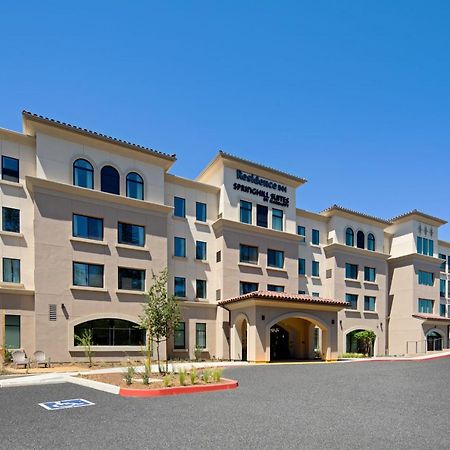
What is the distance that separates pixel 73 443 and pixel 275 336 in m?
26.4

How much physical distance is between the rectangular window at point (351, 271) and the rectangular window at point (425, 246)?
8.44 m

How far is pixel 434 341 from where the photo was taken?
42000 mm

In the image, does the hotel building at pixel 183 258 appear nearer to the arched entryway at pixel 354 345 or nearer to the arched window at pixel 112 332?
the arched window at pixel 112 332

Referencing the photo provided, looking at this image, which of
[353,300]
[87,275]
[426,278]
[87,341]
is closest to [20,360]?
[87,341]

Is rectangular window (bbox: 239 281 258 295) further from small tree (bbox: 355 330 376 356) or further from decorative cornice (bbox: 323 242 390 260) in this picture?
small tree (bbox: 355 330 376 356)

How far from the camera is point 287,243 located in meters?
34.8

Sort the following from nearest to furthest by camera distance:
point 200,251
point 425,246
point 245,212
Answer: point 200,251, point 245,212, point 425,246

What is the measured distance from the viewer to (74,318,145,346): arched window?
25.0 metres

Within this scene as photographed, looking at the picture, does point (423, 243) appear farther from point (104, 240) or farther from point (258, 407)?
point (258, 407)

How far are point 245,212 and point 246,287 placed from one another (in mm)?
6049

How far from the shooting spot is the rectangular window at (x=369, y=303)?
40688 millimetres

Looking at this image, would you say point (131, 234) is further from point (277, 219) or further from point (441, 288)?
point (441, 288)

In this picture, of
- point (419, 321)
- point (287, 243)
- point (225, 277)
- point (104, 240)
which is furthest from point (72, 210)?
point (419, 321)

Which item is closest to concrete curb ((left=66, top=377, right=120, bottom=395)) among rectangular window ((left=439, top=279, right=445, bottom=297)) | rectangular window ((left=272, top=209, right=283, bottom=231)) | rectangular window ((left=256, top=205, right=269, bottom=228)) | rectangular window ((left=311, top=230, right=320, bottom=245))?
rectangular window ((left=256, top=205, right=269, bottom=228))
